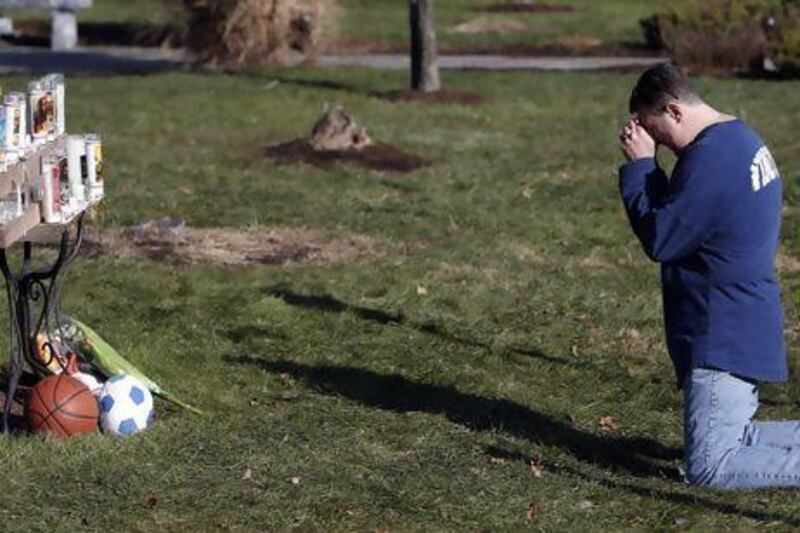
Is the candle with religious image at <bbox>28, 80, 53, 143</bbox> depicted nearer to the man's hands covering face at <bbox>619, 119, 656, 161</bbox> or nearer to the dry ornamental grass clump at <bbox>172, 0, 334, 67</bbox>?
the man's hands covering face at <bbox>619, 119, 656, 161</bbox>

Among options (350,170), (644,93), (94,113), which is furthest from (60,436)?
(94,113)

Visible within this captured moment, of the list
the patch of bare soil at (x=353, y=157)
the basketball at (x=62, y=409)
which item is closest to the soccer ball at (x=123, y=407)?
the basketball at (x=62, y=409)

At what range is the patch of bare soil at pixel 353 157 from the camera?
16.8m

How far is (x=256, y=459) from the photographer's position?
7.54 metres

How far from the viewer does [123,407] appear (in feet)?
26.0

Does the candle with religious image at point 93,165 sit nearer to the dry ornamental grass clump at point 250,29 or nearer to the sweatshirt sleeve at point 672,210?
the sweatshirt sleeve at point 672,210

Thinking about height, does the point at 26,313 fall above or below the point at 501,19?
above

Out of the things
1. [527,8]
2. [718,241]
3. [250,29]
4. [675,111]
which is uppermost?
[675,111]

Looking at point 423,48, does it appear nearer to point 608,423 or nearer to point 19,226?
point 608,423

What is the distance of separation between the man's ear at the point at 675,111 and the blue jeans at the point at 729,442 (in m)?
1.02

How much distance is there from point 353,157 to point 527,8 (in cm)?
2485

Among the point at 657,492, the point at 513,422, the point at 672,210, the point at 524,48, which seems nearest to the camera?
the point at 672,210

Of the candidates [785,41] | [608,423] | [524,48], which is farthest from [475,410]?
[524,48]

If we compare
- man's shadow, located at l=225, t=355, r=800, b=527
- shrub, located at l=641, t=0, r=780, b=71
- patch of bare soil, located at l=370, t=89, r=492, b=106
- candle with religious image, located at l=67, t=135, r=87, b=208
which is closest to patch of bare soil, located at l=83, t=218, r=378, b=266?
man's shadow, located at l=225, t=355, r=800, b=527
